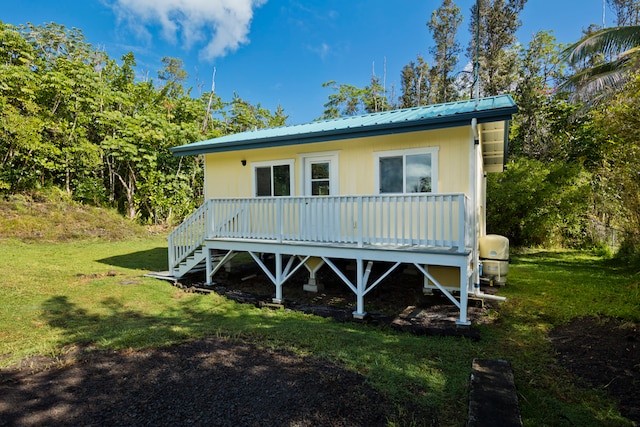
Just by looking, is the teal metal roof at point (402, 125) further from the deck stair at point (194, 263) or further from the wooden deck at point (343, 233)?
the deck stair at point (194, 263)

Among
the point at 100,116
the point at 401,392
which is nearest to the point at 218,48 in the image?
the point at 100,116

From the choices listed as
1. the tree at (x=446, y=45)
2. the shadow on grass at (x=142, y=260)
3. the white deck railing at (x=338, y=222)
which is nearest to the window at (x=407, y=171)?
the white deck railing at (x=338, y=222)

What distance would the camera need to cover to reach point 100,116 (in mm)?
16594

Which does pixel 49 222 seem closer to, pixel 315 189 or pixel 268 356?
pixel 315 189

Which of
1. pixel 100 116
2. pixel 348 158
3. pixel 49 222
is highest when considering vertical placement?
pixel 100 116

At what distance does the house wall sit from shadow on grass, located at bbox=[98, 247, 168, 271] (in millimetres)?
2840

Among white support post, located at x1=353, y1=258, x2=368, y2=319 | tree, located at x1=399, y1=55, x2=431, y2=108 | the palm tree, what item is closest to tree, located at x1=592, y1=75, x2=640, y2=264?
the palm tree

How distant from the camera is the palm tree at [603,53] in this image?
1053 cm

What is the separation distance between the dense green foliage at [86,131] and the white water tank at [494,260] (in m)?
15.2

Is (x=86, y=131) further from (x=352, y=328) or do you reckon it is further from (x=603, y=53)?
(x=603, y=53)

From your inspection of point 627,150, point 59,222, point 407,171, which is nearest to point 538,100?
point 627,150

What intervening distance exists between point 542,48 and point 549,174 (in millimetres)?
11962

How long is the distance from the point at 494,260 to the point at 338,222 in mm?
4482

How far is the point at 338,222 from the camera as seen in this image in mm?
6934
